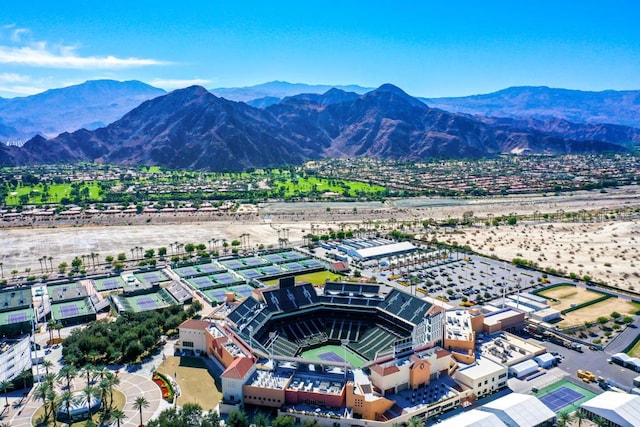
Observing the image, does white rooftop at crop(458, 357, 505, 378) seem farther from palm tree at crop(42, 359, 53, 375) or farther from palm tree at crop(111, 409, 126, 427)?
palm tree at crop(42, 359, 53, 375)

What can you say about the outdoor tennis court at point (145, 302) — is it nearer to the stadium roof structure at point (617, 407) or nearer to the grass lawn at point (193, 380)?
the grass lawn at point (193, 380)

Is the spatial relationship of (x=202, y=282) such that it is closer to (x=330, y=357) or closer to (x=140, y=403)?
(x=330, y=357)

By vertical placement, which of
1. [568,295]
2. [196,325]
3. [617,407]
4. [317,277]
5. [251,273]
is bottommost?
[568,295]

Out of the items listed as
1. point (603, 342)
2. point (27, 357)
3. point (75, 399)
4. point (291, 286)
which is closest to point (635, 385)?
point (603, 342)

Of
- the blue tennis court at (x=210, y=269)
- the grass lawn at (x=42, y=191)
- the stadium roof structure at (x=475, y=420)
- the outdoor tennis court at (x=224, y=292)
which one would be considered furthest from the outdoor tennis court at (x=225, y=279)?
the grass lawn at (x=42, y=191)

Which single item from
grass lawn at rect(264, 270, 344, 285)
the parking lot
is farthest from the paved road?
the parking lot

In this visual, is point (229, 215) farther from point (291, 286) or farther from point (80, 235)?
point (291, 286)

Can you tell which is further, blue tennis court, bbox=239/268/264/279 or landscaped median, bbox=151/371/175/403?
blue tennis court, bbox=239/268/264/279

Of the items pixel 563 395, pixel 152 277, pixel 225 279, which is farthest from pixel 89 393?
pixel 563 395
